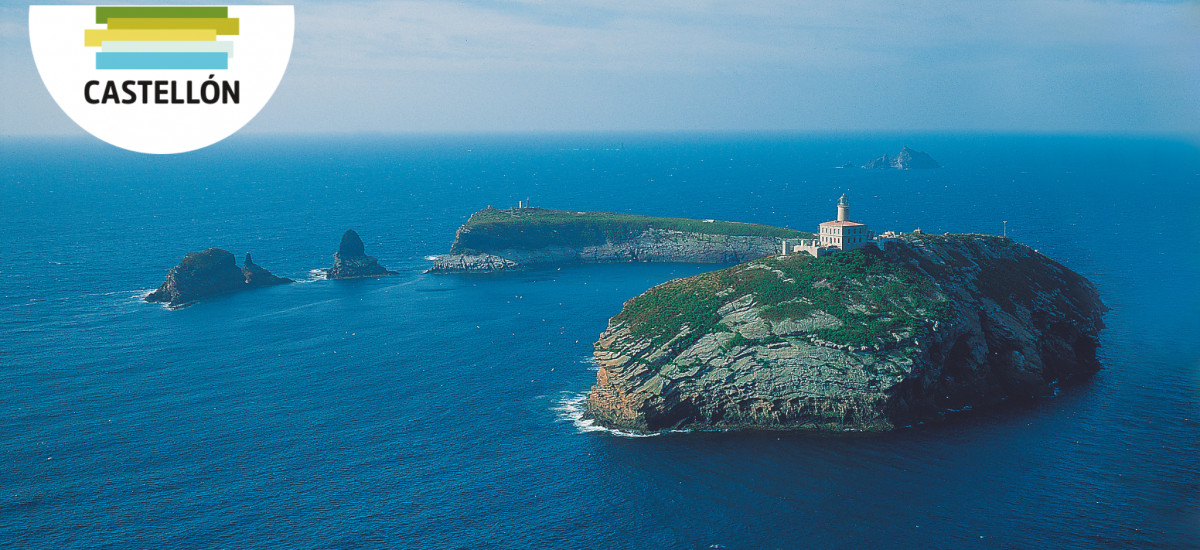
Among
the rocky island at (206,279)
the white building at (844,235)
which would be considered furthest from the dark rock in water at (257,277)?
the white building at (844,235)

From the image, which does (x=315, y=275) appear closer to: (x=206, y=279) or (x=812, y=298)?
(x=206, y=279)

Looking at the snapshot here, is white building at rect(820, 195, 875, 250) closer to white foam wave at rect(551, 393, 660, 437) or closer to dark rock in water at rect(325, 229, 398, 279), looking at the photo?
white foam wave at rect(551, 393, 660, 437)

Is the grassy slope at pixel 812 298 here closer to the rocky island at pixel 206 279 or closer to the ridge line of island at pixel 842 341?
the ridge line of island at pixel 842 341

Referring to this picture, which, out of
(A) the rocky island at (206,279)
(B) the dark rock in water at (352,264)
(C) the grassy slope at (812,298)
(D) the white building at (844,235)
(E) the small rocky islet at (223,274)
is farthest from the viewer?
(B) the dark rock in water at (352,264)

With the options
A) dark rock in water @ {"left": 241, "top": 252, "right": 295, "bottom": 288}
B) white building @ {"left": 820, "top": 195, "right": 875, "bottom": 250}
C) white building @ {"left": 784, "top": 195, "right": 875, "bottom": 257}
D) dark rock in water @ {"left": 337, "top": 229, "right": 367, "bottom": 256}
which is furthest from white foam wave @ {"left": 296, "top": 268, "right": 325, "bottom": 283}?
white building @ {"left": 820, "top": 195, "right": 875, "bottom": 250}

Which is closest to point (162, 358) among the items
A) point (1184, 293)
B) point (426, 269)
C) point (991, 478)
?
point (426, 269)

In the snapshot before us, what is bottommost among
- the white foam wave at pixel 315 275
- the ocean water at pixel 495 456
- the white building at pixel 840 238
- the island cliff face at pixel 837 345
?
the ocean water at pixel 495 456
